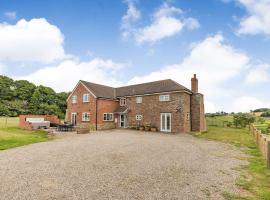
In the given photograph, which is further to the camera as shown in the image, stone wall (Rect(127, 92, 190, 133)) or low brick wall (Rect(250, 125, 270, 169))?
stone wall (Rect(127, 92, 190, 133))

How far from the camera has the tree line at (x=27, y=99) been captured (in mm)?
52812

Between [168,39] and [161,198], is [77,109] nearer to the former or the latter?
[168,39]

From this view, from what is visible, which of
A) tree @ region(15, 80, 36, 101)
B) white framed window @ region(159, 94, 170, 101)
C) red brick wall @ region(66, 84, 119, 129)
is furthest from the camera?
tree @ region(15, 80, 36, 101)

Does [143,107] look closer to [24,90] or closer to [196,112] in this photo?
[196,112]

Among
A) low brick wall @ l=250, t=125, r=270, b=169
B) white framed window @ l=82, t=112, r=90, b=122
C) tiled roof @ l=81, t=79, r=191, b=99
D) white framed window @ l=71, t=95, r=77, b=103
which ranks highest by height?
tiled roof @ l=81, t=79, r=191, b=99

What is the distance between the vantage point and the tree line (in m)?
52.8

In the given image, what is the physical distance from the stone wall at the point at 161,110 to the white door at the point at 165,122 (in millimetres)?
452

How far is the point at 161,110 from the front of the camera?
26.6 metres

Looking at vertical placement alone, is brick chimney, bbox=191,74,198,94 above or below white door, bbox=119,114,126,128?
above

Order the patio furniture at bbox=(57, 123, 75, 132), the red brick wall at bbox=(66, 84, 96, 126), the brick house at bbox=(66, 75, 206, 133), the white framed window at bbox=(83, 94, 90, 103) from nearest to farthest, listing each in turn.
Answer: the brick house at bbox=(66, 75, 206, 133)
the patio furniture at bbox=(57, 123, 75, 132)
the red brick wall at bbox=(66, 84, 96, 126)
the white framed window at bbox=(83, 94, 90, 103)

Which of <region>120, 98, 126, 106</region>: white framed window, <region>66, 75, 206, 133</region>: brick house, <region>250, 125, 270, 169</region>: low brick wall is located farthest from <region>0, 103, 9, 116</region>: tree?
<region>250, 125, 270, 169</region>: low brick wall

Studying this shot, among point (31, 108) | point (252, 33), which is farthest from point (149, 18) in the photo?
point (31, 108)

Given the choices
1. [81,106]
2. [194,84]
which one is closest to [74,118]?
[81,106]

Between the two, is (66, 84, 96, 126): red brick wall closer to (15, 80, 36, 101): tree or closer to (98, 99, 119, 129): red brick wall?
(98, 99, 119, 129): red brick wall
